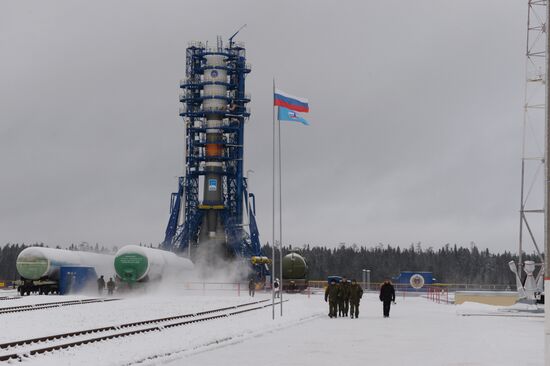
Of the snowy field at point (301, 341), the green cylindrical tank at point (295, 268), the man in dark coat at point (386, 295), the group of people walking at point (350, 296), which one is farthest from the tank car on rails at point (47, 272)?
the man in dark coat at point (386, 295)

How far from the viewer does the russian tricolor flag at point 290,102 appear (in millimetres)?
35000

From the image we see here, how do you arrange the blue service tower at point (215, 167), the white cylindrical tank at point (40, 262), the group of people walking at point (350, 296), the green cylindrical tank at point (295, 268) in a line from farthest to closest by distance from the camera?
1. the blue service tower at point (215, 167)
2. the green cylindrical tank at point (295, 268)
3. the white cylindrical tank at point (40, 262)
4. the group of people walking at point (350, 296)

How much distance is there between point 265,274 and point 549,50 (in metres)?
72.4

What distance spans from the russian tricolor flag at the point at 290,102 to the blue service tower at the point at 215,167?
46088mm

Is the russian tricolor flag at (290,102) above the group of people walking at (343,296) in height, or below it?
above

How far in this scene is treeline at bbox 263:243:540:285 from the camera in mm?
156500

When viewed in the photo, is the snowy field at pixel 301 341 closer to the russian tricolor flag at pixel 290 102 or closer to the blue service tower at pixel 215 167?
the russian tricolor flag at pixel 290 102

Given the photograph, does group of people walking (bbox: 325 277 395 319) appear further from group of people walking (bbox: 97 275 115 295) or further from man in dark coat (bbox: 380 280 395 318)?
group of people walking (bbox: 97 275 115 295)

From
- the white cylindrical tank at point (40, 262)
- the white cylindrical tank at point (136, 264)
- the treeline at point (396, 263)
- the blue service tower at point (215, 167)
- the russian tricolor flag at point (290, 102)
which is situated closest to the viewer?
the russian tricolor flag at point (290, 102)

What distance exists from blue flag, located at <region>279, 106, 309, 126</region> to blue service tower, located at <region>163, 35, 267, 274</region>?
46224 millimetres

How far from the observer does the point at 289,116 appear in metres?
35.8

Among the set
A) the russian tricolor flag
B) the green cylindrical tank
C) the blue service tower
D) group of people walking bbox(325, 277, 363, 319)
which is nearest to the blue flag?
the russian tricolor flag

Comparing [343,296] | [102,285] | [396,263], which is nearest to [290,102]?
[343,296]

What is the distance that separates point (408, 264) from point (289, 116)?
134022 millimetres
